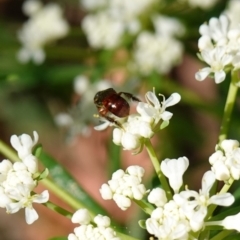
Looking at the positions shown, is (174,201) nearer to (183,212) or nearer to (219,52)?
(183,212)

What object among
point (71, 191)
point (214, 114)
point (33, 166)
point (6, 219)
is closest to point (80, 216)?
point (33, 166)

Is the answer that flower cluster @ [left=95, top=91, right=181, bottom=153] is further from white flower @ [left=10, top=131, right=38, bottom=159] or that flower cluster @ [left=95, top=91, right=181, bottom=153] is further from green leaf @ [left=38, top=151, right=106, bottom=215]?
green leaf @ [left=38, top=151, right=106, bottom=215]

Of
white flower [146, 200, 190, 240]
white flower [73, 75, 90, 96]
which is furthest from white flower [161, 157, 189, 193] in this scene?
white flower [73, 75, 90, 96]

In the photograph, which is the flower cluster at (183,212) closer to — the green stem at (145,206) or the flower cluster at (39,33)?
the green stem at (145,206)

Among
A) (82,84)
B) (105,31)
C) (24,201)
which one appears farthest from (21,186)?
(105,31)

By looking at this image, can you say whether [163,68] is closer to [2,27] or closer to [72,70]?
[72,70]

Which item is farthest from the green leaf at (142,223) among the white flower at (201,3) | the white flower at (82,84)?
the white flower at (201,3)
